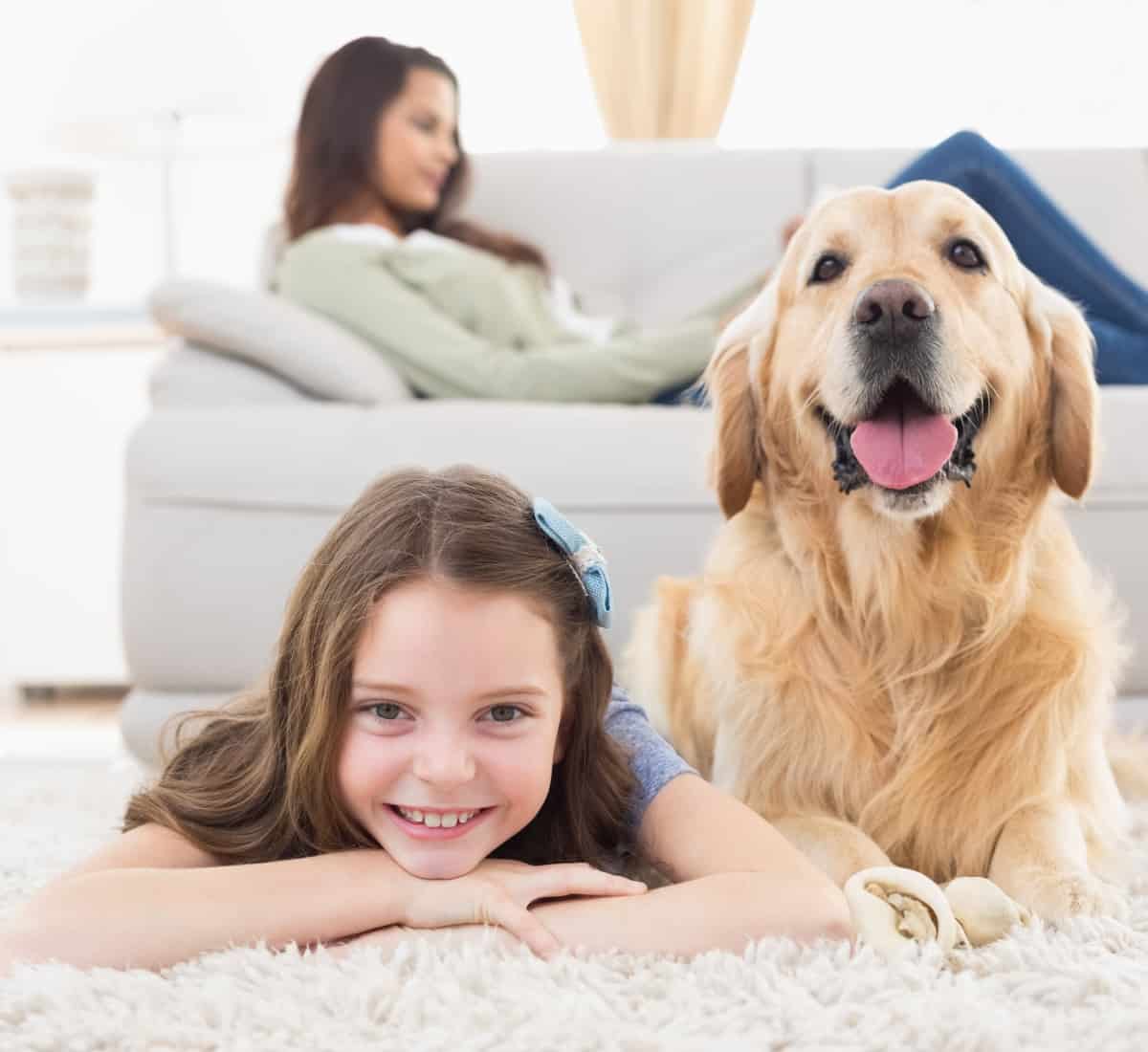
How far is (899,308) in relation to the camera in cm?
136

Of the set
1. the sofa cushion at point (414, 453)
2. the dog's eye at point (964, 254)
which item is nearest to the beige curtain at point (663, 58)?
the sofa cushion at point (414, 453)

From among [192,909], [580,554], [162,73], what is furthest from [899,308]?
[162,73]

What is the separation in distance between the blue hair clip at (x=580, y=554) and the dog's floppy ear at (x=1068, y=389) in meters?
0.57

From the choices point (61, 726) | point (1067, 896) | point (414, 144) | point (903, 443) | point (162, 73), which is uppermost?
point (162, 73)

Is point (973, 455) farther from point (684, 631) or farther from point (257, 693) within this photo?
point (257, 693)

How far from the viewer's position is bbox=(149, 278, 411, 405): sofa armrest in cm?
239

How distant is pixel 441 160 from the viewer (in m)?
3.08

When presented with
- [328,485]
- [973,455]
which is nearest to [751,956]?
[973,455]

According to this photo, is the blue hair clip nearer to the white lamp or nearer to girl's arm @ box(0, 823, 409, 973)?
girl's arm @ box(0, 823, 409, 973)

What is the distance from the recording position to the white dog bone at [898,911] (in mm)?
1094

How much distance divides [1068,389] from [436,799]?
868mm

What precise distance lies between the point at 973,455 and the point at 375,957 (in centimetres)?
84

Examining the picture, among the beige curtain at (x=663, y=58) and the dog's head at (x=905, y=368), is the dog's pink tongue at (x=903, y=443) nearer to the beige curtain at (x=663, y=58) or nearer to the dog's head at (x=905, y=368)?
the dog's head at (x=905, y=368)

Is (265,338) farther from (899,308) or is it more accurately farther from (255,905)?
(255,905)
